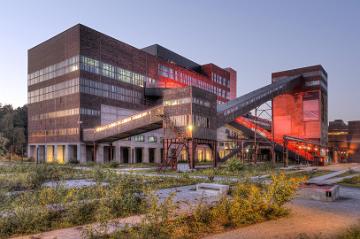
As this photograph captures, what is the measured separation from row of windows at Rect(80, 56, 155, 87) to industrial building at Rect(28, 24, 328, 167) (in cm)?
21

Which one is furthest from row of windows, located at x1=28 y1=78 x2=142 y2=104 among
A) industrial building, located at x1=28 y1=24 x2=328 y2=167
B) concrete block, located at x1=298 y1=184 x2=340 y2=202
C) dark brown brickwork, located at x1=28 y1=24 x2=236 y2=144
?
concrete block, located at x1=298 y1=184 x2=340 y2=202

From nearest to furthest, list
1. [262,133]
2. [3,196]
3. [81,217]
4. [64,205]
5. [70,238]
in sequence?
[70,238], [81,217], [64,205], [3,196], [262,133]

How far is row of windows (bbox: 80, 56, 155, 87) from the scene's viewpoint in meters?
63.3

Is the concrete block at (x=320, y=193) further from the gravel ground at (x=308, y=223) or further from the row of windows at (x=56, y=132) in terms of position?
the row of windows at (x=56, y=132)

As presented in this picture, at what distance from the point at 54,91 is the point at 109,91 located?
42.5ft

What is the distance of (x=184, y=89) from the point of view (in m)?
46.1

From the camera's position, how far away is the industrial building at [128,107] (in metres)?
49.5

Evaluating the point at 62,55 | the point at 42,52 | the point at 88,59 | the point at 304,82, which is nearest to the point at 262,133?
the point at 304,82

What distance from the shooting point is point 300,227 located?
10977 mm

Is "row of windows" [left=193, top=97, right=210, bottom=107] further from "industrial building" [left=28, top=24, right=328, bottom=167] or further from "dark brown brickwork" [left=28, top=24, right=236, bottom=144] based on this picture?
"dark brown brickwork" [left=28, top=24, right=236, bottom=144]

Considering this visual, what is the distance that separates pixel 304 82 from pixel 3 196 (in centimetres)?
8588

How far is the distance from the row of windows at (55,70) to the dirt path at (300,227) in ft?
191

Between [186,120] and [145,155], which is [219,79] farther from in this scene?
[186,120]

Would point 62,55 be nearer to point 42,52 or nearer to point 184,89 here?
point 42,52
